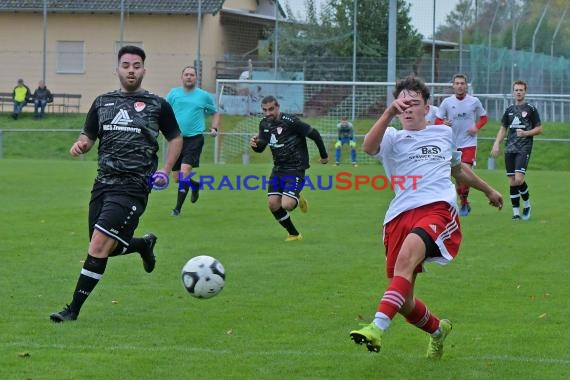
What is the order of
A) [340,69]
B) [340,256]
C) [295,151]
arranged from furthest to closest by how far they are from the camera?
[340,69] < [295,151] < [340,256]

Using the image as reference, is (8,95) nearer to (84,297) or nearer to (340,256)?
(340,256)

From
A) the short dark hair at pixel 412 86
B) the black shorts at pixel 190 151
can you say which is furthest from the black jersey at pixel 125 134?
the black shorts at pixel 190 151

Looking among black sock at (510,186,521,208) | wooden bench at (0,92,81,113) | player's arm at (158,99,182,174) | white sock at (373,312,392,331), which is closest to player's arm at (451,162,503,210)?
white sock at (373,312,392,331)

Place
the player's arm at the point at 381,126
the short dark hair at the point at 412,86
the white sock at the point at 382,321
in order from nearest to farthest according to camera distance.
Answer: the white sock at the point at 382,321
the player's arm at the point at 381,126
the short dark hair at the point at 412,86

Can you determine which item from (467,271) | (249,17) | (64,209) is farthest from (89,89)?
(467,271)

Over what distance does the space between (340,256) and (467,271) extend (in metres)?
1.63

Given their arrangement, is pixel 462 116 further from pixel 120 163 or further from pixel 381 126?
pixel 381 126

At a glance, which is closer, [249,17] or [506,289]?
[506,289]

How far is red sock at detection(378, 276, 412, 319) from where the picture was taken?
20.6 feet

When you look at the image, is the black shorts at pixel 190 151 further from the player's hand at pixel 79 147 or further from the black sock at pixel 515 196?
the player's hand at pixel 79 147

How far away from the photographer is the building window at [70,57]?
39.3 metres

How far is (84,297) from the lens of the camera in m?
8.10

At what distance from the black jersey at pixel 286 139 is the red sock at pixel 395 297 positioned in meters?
7.37

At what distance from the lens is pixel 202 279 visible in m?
8.06
